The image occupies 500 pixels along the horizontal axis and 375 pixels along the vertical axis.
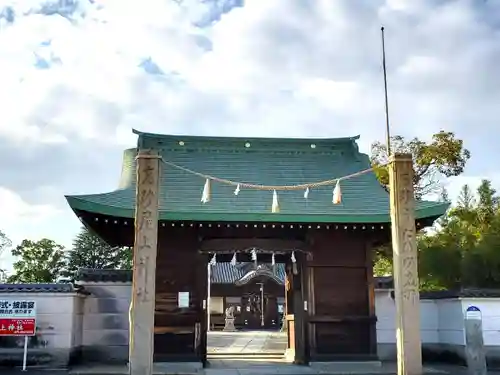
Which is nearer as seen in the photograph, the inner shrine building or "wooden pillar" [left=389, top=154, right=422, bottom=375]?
"wooden pillar" [left=389, top=154, right=422, bottom=375]

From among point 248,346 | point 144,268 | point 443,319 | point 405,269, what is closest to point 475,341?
point 405,269

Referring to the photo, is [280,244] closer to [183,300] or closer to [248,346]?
[183,300]

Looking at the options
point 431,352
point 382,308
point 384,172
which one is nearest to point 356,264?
point 382,308

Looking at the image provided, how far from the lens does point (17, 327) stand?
41.9ft

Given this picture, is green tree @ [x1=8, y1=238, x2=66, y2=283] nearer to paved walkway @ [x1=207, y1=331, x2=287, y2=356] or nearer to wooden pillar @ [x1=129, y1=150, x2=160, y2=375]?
paved walkway @ [x1=207, y1=331, x2=287, y2=356]

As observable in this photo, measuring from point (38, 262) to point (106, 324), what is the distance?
26.0 m

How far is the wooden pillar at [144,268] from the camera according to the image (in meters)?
8.51

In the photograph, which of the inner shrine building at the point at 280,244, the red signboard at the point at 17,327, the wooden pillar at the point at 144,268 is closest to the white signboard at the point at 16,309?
the red signboard at the point at 17,327

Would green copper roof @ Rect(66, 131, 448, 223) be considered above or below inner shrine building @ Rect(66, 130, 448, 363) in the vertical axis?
above

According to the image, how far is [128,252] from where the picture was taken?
141ft

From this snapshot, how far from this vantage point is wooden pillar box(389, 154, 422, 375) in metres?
8.90

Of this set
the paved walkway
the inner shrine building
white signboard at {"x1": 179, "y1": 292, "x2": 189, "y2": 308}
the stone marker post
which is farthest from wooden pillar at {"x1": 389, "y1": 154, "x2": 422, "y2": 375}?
the paved walkway

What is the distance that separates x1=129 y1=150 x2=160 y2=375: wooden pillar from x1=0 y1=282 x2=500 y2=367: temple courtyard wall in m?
5.34

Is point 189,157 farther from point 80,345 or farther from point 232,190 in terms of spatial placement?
point 80,345
